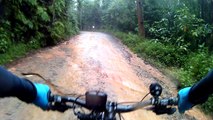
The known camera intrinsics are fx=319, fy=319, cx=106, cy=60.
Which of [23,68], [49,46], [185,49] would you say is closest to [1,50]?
[23,68]

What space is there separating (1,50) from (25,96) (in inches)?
339

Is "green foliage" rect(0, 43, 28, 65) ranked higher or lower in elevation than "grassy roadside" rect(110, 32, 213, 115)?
higher

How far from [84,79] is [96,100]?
6142 mm

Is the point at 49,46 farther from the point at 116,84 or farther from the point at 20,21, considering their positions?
the point at 116,84

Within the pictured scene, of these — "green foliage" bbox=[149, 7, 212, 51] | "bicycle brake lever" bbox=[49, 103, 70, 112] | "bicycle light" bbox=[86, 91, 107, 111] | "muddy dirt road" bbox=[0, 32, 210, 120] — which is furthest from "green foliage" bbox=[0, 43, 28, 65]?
"bicycle light" bbox=[86, 91, 107, 111]

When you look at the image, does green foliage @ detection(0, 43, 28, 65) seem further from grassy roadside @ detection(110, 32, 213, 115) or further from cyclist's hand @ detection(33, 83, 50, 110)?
cyclist's hand @ detection(33, 83, 50, 110)

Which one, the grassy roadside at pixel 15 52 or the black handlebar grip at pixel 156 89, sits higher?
the black handlebar grip at pixel 156 89

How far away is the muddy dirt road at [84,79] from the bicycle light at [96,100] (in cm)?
372

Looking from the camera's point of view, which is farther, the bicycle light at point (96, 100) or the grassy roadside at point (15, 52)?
the grassy roadside at point (15, 52)

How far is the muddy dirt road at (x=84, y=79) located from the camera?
598cm

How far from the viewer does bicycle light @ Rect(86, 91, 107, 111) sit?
75.4 inches

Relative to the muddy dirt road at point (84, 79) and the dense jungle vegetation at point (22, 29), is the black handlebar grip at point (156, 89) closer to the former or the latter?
the muddy dirt road at point (84, 79)

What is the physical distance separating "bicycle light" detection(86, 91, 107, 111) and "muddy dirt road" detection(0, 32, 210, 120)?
372 cm

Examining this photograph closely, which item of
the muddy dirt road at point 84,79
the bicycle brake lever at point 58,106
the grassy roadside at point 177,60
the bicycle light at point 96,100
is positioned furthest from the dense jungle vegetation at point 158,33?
the bicycle light at point 96,100
